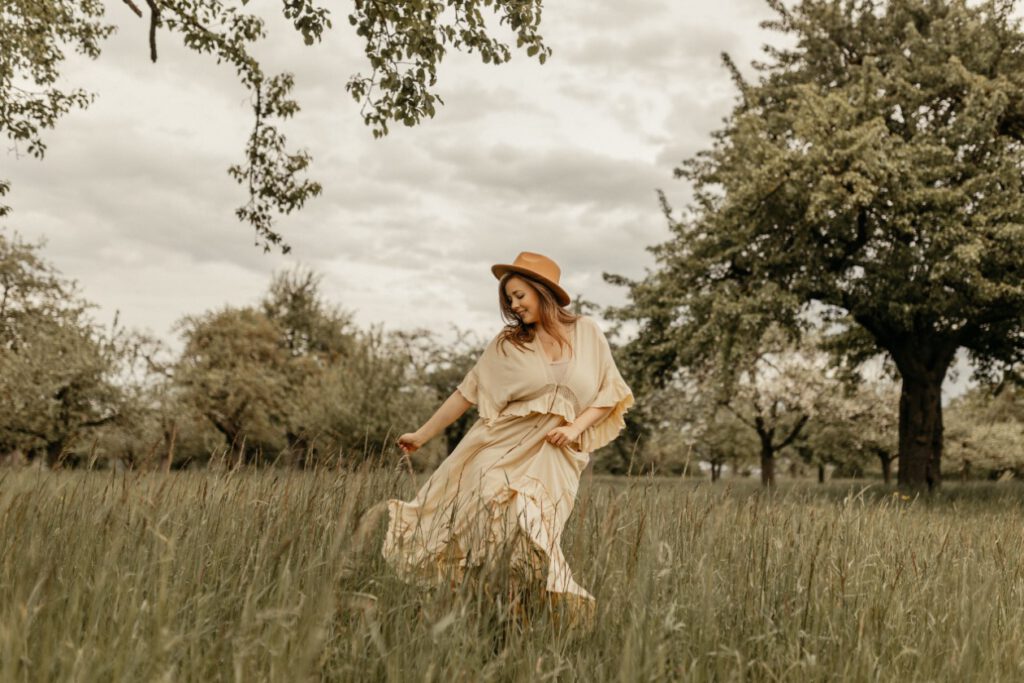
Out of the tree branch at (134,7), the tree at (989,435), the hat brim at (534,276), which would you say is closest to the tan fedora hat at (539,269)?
the hat brim at (534,276)

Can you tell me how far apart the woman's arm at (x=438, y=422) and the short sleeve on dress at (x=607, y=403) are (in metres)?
0.77

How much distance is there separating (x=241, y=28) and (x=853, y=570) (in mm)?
11394

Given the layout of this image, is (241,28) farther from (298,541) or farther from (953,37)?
(953,37)

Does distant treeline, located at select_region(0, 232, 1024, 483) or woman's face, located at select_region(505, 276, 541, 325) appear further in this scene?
distant treeline, located at select_region(0, 232, 1024, 483)

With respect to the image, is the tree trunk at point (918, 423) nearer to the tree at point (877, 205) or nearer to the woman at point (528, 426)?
the tree at point (877, 205)

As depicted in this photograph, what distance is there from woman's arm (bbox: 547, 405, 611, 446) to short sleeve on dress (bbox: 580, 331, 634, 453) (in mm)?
41

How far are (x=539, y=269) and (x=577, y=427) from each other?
1.00 m

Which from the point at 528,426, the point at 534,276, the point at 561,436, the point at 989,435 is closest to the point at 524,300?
the point at 534,276

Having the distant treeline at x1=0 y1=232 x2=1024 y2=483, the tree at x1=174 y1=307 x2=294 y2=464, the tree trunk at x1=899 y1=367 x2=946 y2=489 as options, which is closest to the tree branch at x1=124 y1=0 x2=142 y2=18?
the distant treeline at x1=0 y1=232 x2=1024 y2=483

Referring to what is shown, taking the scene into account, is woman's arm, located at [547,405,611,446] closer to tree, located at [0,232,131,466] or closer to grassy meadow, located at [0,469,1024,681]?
grassy meadow, located at [0,469,1024,681]

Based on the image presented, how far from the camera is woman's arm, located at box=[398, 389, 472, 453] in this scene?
16.6ft

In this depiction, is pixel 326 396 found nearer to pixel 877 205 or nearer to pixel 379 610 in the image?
pixel 877 205

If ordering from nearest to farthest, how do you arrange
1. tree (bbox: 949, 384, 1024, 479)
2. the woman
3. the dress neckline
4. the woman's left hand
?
1. the woman
2. the woman's left hand
3. the dress neckline
4. tree (bbox: 949, 384, 1024, 479)

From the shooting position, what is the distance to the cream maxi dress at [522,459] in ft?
13.4
